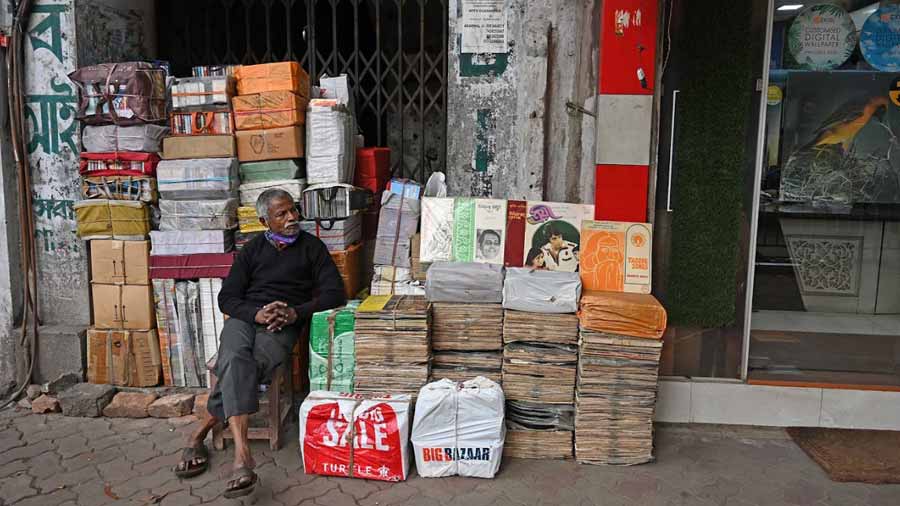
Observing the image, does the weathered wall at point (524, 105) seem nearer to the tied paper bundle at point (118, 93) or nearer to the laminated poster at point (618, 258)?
the laminated poster at point (618, 258)

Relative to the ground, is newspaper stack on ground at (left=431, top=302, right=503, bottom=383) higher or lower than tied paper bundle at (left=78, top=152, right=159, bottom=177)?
lower

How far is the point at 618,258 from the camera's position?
429 centimetres

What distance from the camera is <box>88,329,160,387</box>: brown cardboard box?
4.81 metres

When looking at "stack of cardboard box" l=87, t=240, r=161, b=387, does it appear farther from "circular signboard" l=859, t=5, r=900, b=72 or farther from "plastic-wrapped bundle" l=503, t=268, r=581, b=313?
"circular signboard" l=859, t=5, r=900, b=72

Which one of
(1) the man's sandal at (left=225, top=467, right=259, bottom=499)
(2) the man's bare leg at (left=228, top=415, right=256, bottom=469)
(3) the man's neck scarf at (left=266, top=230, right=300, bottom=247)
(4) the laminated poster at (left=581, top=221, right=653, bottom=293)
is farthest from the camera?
(4) the laminated poster at (left=581, top=221, right=653, bottom=293)

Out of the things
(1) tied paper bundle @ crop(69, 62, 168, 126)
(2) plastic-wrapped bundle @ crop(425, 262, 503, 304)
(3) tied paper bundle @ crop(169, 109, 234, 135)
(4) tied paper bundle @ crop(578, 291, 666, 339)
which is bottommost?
(4) tied paper bundle @ crop(578, 291, 666, 339)

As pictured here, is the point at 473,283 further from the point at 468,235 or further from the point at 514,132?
the point at 514,132

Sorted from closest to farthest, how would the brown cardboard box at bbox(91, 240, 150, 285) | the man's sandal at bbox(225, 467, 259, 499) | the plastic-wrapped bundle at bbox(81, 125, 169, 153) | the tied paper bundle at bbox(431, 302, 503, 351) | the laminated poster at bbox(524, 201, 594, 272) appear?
the man's sandal at bbox(225, 467, 259, 499), the tied paper bundle at bbox(431, 302, 503, 351), the laminated poster at bbox(524, 201, 594, 272), the plastic-wrapped bundle at bbox(81, 125, 169, 153), the brown cardboard box at bbox(91, 240, 150, 285)

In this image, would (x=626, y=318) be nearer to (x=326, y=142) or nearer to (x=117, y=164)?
(x=326, y=142)

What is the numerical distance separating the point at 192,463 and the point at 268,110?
2405 mm

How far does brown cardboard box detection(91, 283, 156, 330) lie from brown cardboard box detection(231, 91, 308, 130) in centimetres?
146

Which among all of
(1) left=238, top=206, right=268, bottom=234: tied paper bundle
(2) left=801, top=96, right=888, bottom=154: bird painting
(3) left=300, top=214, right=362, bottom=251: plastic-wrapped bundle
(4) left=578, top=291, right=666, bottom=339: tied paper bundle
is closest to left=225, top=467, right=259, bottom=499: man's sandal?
(3) left=300, top=214, right=362, bottom=251: plastic-wrapped bundle

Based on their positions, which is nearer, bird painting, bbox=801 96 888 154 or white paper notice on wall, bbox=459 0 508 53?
white paper notice on wall, bbox=459 0 508 53

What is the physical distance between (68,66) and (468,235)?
3235mm
